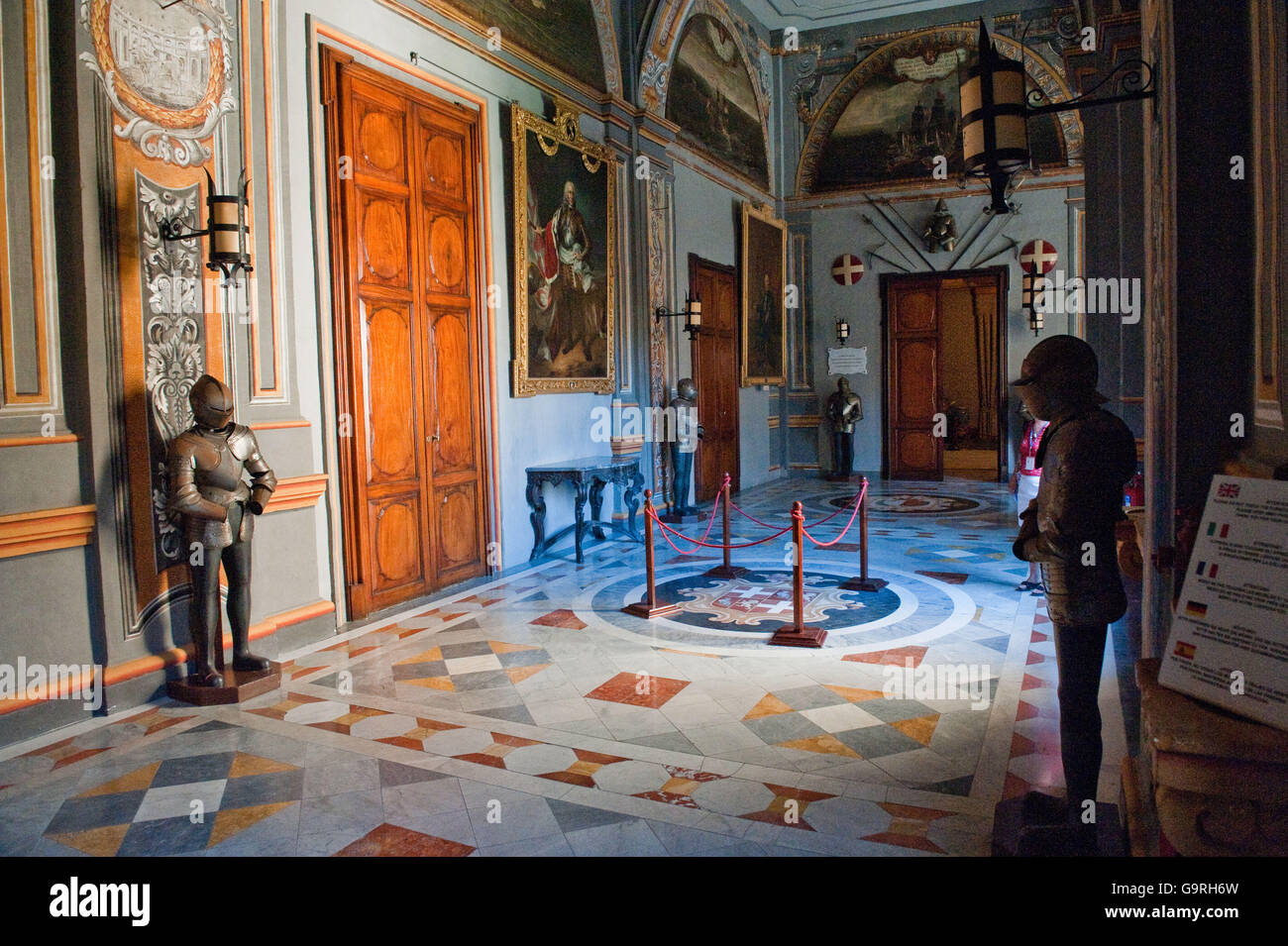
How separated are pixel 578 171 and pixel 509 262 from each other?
5.41 feet

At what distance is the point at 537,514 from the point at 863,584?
3.21 meters

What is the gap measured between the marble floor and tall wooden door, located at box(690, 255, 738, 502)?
5.90 m

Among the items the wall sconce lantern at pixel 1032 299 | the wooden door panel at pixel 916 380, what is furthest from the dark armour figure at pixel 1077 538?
the wooden door panel at pixel 916 380

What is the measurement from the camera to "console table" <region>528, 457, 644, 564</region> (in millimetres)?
8672

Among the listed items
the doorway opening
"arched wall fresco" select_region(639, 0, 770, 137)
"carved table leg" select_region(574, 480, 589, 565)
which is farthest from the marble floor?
the doorway opening

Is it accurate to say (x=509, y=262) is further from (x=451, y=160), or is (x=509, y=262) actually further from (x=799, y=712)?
(x=799, y=712)

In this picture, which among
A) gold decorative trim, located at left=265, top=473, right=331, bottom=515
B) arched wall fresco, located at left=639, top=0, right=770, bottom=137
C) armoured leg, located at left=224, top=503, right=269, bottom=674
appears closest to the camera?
armoured leg, located at left=224, top=503, right=269, bottom=674

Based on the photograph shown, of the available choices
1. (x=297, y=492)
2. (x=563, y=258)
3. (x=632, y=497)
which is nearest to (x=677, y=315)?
(x=563, y=258)

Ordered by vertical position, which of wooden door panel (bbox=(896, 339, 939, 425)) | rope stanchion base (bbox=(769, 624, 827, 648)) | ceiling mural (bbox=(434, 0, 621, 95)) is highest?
ceiling mural (bbox=(434, 0, 621, 95))

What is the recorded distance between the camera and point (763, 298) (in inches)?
581

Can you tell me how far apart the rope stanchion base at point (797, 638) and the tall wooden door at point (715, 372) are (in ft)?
21.3

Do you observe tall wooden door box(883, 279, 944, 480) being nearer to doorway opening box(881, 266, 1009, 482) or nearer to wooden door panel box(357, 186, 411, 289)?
doorway opening box(881, 266, 1009, 482)

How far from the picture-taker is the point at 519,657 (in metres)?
5.65

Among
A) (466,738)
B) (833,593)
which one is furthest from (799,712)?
(833,593)
